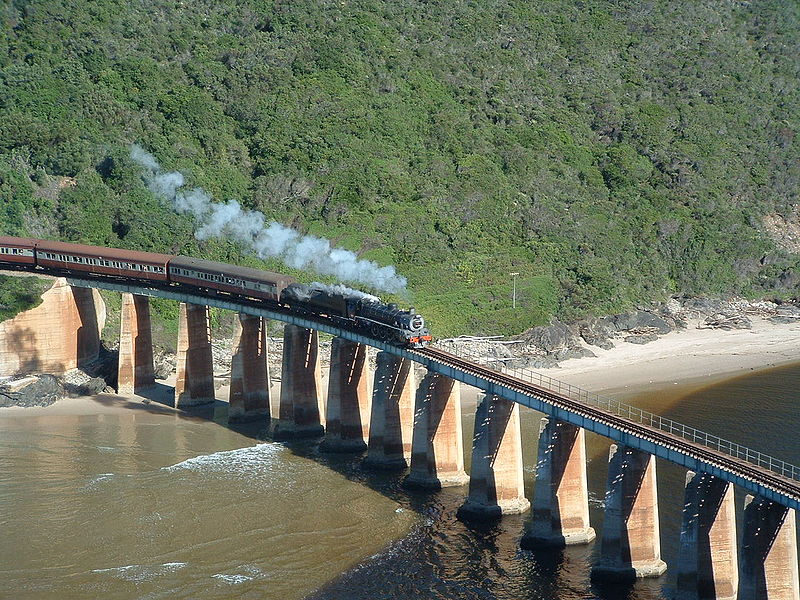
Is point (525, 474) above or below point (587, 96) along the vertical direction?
below

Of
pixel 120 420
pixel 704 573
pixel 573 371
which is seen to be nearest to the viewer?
pixel 704 573

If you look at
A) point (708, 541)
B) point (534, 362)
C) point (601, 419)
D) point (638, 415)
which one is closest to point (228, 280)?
point (534, 362)

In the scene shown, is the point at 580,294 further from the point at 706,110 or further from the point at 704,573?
the point at 704,573

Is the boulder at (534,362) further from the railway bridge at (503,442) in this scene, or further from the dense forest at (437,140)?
the railway bridge at (503,442)

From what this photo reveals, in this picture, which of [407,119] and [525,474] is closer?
[525,474]

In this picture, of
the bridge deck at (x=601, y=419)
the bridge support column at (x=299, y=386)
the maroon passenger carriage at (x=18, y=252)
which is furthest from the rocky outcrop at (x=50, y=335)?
the bridge support column at (x=299, y=386)

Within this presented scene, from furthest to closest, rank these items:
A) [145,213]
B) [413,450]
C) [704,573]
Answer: [145,213] → [413,450] → [704,573]

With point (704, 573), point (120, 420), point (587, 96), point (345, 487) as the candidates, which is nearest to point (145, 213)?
point (120, 420)

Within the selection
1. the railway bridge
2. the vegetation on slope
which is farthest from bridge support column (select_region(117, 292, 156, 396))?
the vegetation on slope

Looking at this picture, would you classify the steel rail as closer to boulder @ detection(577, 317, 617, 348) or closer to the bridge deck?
the bridge deck
